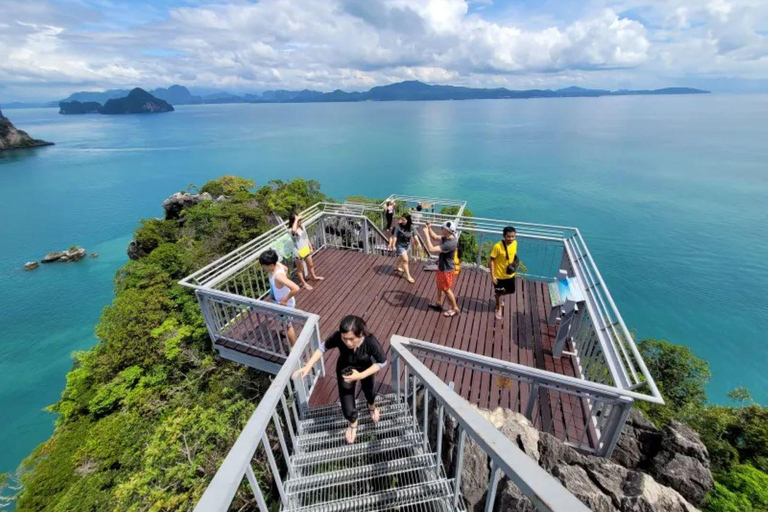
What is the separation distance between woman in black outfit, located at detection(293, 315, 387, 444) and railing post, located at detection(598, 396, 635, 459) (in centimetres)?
268

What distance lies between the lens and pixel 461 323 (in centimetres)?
698

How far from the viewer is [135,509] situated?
5711mm

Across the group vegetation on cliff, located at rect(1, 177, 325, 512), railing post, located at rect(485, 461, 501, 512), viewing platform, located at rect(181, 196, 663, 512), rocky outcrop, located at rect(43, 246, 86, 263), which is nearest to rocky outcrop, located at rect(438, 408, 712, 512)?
viewing platform, located at rect(181, 196, 663, 512)

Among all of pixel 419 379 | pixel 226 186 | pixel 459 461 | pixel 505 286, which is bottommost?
pixel 226 186

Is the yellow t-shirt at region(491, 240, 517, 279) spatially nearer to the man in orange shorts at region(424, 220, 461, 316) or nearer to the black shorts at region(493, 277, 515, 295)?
the black shorts at region(493, 277, 515, 295)

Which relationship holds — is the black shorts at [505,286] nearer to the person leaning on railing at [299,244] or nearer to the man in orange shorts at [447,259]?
the man in orange shorts at [447,259]

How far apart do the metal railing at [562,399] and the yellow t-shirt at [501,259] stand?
204cm

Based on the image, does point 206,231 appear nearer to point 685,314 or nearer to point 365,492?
point 365,492

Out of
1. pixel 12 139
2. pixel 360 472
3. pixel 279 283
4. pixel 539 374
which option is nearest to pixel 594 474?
pixel 539 374

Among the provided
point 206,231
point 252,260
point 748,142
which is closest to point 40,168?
point 206,231

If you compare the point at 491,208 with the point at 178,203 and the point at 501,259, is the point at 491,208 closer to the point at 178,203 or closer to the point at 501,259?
the point at 178,203

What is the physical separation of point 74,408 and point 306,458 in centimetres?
1740

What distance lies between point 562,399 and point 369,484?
3.41 m

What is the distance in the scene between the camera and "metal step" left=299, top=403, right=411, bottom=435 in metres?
4.21
